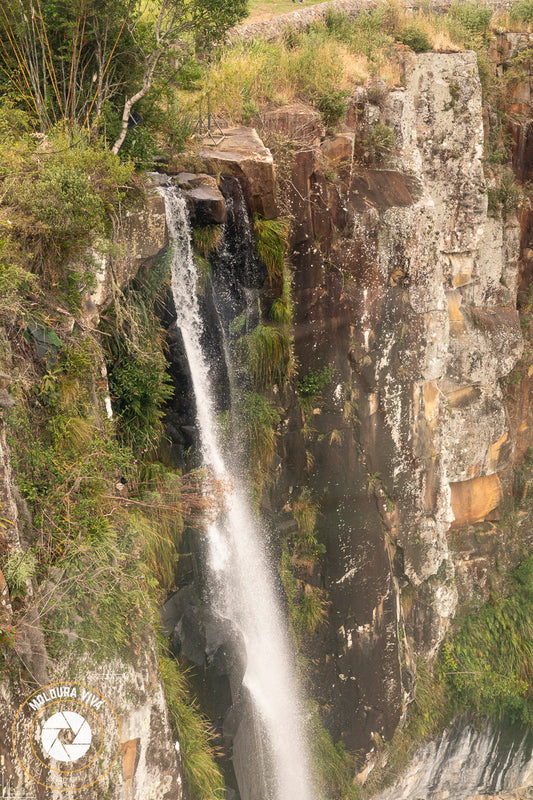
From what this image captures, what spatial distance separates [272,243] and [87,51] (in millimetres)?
3068

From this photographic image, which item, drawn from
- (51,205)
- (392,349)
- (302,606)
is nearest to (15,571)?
(51,205)

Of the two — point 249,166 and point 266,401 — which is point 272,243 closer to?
point 249,166

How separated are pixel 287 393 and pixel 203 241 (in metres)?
2.84

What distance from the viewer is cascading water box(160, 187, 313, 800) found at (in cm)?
755

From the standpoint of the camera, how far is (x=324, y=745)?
34.5 feet

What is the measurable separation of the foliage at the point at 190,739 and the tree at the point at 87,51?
245 inches

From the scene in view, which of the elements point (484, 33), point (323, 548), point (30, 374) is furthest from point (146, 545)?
point (484, 33)

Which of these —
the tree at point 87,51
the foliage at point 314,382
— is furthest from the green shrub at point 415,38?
the foliage at point 314,382

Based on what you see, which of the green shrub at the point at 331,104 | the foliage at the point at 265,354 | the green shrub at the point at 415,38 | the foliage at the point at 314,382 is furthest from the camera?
the green shrub at the point at 415,38

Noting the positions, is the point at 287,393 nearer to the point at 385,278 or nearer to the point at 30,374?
the point at 385,278

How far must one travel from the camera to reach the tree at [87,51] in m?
6.46

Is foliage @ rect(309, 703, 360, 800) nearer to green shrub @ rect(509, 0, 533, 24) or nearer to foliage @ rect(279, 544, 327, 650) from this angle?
foliage @ rect(279, 544, 327, 650)

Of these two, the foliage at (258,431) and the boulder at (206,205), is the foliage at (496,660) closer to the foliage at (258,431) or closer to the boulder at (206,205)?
the foliage at (258,431)

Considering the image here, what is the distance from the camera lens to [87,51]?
6945mm
